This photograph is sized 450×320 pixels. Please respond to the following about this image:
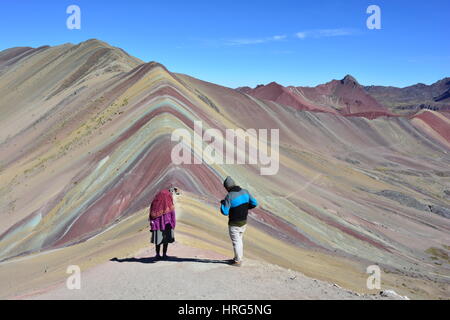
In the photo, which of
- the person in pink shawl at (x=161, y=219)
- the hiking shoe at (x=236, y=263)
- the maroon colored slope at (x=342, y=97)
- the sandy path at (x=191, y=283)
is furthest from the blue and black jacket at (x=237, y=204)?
the maroon colored slope at (x=342, y=97)

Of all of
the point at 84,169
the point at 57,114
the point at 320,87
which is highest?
the point at 320,87

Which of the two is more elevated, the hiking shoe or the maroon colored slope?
the maroon colored slope

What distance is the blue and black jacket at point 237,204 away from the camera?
761 cm

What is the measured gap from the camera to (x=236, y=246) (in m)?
7.78

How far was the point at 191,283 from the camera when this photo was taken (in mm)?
7066

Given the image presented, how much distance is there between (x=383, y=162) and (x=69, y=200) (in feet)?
173

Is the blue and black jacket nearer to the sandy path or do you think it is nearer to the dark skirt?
the sandy path

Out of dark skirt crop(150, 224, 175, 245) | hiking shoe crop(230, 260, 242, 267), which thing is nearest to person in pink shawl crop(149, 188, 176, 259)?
dark skirt crop(150, 224, 175, 245)

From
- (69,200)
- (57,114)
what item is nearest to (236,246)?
(69,200)

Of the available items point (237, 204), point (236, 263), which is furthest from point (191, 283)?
point (237, 204)

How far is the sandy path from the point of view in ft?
21.8

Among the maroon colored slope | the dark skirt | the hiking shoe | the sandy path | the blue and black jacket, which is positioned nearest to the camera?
the sandy path

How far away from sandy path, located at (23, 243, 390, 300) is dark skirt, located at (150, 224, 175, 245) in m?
0.39
